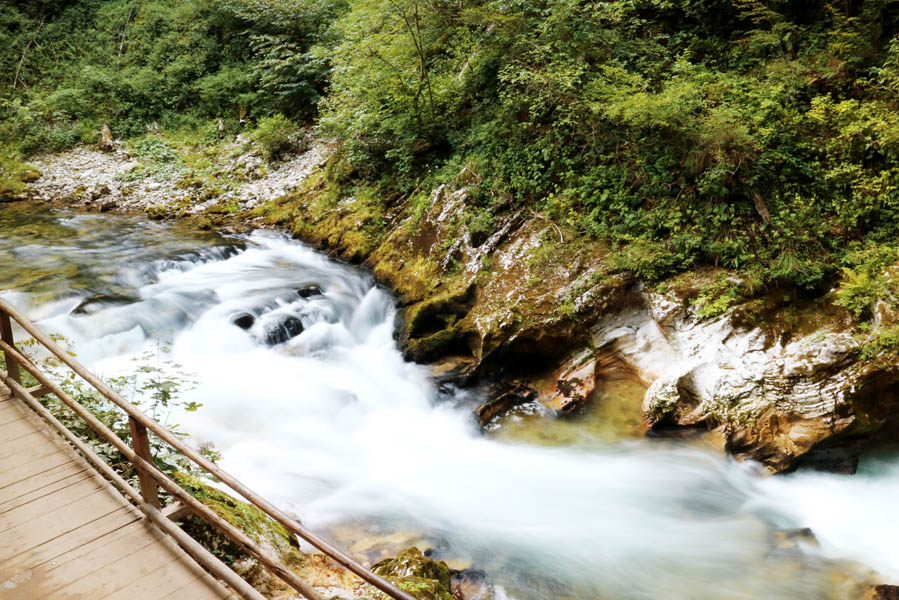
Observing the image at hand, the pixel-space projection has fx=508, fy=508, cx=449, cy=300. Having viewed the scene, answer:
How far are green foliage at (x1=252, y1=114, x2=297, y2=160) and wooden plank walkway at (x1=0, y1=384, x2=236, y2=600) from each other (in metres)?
12.9

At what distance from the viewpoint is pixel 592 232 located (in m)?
7.60

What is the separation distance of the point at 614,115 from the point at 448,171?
3285mm

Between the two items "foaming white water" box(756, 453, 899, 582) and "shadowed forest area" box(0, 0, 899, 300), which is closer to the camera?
"foaming white water" box(756, 453, 899, 582)

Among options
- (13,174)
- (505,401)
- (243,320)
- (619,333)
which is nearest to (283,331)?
(243,320)

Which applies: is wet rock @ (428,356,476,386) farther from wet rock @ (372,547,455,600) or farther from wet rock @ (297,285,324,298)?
wet rock @ (372,547,455,600)

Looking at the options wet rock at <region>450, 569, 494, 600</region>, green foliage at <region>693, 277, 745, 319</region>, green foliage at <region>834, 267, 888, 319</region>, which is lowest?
wet rock at <region>450, 569, 494, 600</region>

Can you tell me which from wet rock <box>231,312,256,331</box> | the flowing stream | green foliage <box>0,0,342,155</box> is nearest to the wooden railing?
the flowing stream

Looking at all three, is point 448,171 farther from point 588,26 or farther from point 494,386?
point 494,386

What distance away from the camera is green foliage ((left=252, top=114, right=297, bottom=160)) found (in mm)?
15031

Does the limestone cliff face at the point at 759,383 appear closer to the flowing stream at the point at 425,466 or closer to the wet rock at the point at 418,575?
the flowing stream at the point at 425,466

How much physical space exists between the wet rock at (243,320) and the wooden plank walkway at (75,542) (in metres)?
4.88

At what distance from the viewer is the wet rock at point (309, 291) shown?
377 inches

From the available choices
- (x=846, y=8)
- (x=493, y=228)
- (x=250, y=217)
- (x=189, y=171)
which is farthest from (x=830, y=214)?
(x=189, y=171)

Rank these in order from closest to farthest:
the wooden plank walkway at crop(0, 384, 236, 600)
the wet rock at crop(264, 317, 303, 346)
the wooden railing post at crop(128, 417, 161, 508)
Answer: the wooden plank walkway at crop(0, 384, 236, 600) → the wooden railing post at crop(128, 417, 161, 508) → the wet rock at crop(264, 317, 303, 346)
